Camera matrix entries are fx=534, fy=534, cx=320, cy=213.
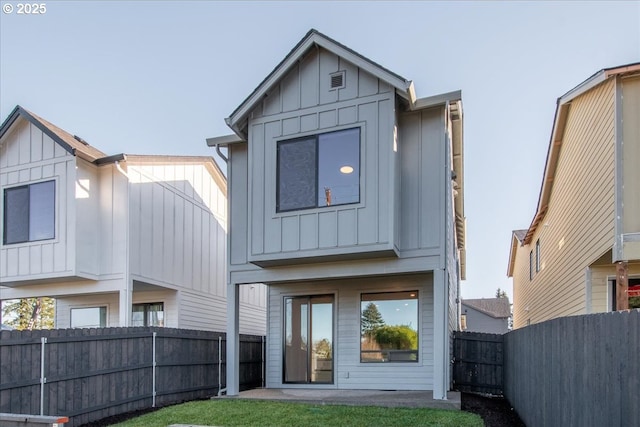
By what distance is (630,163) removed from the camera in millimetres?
8438

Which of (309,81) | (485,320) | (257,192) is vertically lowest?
(485,320)

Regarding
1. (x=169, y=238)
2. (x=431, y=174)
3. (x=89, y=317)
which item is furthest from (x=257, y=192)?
(x=89, y=317)

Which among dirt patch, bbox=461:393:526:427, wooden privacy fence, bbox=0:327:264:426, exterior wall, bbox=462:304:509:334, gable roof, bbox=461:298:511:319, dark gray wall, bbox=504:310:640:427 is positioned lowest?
exterior wall, bbox=462:304:509:334

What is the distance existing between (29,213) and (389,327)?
9141 millimetres

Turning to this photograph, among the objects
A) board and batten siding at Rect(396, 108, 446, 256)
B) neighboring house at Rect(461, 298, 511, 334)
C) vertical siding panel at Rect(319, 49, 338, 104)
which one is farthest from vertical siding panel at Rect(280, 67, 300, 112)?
neighboring house at Rect(461, 298, 511, 334)

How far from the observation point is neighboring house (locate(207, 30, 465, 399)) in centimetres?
955

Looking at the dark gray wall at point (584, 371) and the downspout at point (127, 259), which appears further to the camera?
the downspout at point (127, 259)

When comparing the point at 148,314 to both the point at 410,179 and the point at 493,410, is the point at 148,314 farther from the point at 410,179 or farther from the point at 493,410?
the point at 493,410

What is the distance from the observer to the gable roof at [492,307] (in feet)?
146

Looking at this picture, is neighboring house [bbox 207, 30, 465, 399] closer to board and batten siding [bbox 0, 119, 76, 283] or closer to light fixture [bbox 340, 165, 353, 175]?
light fixture [bbox 340, 165, 353, 175]

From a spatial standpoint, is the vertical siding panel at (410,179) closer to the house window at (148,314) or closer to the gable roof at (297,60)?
the gable roof at (297,60)

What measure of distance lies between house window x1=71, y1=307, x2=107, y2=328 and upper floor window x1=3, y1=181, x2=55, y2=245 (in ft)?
10.3

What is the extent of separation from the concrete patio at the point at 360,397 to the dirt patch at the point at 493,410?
→ 0.94ft

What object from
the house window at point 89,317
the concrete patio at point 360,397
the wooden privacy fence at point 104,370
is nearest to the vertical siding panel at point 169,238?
the house window at point 89,317
